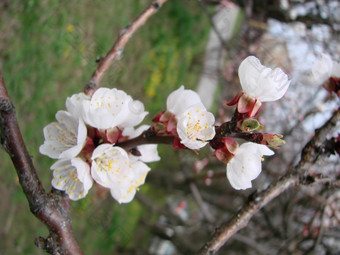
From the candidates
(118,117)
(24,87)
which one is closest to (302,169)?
(118,117)

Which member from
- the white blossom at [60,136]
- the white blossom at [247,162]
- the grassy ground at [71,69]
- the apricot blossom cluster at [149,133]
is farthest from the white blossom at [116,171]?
the grassy ground at [71,69]

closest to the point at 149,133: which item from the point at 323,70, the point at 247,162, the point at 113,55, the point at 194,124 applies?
the point at 194,124

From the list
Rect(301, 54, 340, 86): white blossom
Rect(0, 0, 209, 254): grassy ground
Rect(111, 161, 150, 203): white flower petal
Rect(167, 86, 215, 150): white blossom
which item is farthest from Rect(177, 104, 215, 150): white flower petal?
Rect(0, 0, 209, 254): grassy ground

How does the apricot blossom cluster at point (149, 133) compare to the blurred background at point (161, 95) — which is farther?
the blurred background at point (161, 95)

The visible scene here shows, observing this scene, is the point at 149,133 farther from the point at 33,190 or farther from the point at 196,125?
the point at 33,190

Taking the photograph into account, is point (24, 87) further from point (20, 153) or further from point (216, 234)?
→ point (216, 234)

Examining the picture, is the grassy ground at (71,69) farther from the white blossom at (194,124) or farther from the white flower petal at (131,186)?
the white blossom at (194,124)
